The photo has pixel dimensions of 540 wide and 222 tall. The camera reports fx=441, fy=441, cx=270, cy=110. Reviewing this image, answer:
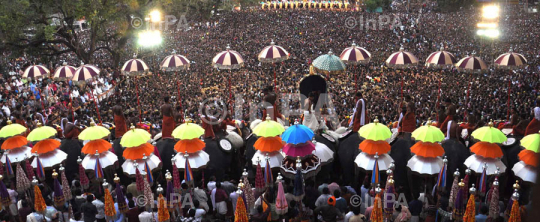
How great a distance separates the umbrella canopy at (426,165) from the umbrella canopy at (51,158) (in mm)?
7943

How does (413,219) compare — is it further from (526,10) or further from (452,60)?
(526,10)

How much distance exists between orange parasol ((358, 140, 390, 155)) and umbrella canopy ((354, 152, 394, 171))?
13 centimetres

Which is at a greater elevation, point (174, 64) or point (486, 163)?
point (174, 64)

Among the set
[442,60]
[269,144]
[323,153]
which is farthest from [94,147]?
[442,60]

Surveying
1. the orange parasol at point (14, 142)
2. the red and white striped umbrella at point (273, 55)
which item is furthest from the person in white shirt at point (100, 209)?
the red and white striped umbrella at point (273, 55)

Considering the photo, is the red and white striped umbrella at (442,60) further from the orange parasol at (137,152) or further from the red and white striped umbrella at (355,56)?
the orange parasol at (137,152)

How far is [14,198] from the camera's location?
29.6 ft

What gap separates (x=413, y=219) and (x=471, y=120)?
3.69m

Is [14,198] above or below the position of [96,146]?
below

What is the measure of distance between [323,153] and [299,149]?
868 mm

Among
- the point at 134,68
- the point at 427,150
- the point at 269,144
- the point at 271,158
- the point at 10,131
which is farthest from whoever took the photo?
the point at 134,68

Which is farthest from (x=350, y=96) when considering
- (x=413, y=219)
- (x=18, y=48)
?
(x=18, y=48)

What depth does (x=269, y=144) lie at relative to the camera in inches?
374

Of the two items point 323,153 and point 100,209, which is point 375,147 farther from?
point 100,209
